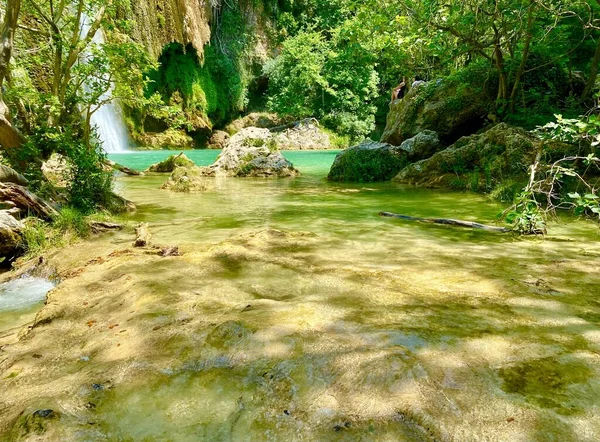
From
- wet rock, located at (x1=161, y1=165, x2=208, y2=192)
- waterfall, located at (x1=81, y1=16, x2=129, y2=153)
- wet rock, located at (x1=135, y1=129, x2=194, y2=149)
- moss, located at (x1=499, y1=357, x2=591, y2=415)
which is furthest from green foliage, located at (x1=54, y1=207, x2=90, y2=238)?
wet rock, located at (x1=135, y1=129, x2=194, y2=149)

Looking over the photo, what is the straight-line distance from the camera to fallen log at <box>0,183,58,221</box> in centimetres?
459

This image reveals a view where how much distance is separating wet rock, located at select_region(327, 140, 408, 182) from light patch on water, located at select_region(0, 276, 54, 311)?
29.2 feet

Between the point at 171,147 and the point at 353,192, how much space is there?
2131 cm

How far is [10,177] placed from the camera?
4.88 metres

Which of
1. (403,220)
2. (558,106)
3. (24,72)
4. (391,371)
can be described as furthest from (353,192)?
(391,371)

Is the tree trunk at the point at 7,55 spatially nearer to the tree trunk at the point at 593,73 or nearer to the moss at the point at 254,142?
the moss at the point at 254,142

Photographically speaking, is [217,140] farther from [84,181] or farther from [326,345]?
[326,345]

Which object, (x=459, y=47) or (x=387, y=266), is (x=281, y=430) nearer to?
(x=387, y=266)

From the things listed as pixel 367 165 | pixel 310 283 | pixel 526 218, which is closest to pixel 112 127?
pixel 367 165

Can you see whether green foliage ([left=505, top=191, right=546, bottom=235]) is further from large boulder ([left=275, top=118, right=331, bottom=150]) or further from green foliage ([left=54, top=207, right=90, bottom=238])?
large boulder ([left=275, top=118, right=331, bottom=150])

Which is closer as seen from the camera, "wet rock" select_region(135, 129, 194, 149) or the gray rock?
the gray rock

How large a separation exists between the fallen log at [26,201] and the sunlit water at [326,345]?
54.8 inches

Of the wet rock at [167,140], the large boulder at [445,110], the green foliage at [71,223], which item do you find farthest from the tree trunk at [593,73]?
the wet rock at [167,140]

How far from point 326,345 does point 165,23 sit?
2585 cm
